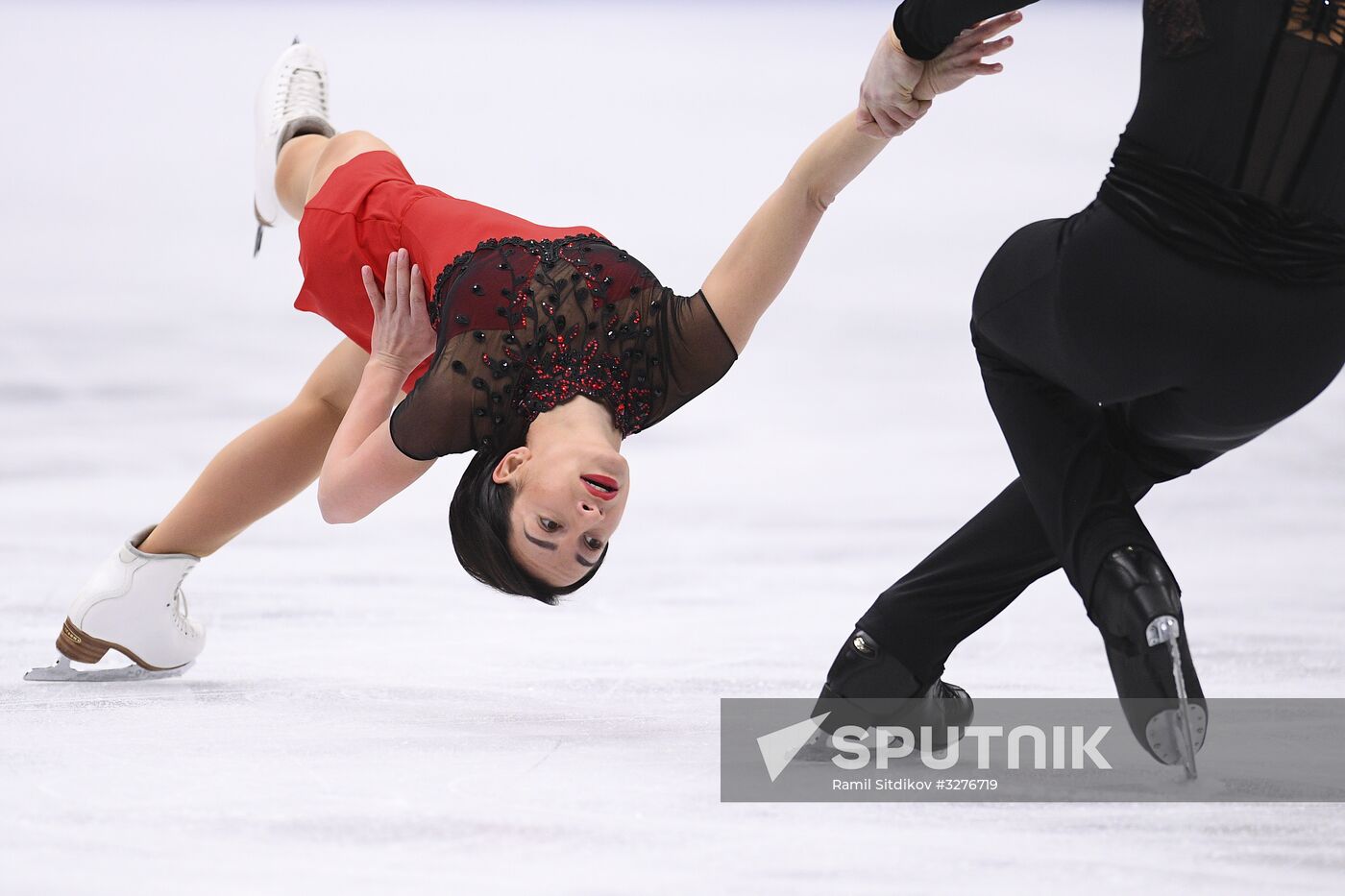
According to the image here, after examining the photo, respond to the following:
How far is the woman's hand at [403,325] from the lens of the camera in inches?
101

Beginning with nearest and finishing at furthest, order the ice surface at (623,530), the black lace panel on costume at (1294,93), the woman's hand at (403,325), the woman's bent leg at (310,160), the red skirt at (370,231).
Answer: the black lace panel on costume at (1294,93), the ice surface at (623,530), the woman's hand at (403,325), the red skirt at (370,231), the woman's bent leg at (310,160)

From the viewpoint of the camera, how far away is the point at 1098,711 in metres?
2.76

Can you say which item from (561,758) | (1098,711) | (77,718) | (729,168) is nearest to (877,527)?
(1098,711)

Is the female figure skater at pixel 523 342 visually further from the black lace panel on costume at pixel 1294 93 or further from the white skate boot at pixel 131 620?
the black lace panel on costume at pixel 1294 93

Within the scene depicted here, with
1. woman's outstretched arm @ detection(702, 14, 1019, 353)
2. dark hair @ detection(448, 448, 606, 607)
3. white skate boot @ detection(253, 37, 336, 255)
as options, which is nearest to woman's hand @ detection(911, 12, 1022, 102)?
woman's outstretched arm @ detection(702, 14, 1019, 353)

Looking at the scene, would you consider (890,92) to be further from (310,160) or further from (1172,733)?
(310,160)

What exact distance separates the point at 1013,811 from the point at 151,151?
21.9 ft

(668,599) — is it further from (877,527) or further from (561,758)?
(561,758)

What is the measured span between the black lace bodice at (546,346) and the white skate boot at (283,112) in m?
1.04

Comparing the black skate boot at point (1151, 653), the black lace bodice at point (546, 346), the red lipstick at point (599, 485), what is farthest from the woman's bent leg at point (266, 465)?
the black skate boot at point (1151, 653)

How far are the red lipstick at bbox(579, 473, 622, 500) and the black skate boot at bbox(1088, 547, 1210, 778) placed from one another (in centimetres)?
74

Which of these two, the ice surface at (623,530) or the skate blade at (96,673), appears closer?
the ice surface at (623,530)

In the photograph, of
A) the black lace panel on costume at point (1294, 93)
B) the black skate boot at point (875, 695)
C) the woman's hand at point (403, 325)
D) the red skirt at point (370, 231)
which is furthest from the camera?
the red skirt at point (370, 231)

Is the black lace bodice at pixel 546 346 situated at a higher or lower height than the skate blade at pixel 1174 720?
higher
